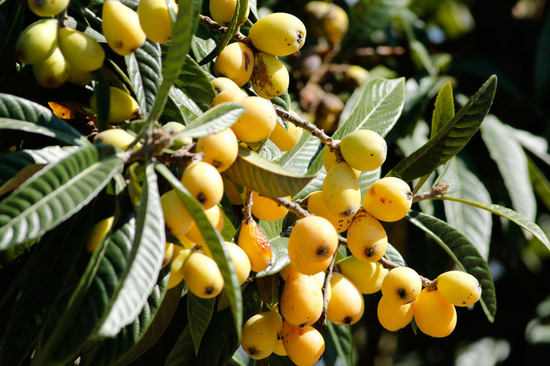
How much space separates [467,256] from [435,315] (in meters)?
0.18

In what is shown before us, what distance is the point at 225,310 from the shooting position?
923 mm

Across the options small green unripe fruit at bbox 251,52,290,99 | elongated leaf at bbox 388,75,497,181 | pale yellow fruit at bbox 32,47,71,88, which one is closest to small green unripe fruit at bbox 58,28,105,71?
pale yellow fruit at bbox 32,47,71,88

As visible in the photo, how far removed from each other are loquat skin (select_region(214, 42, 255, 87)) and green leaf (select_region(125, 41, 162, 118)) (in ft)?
0.32

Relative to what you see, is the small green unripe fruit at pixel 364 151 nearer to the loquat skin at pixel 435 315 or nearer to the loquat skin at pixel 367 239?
the loquat skin at pixel 367 239

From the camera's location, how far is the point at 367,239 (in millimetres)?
785

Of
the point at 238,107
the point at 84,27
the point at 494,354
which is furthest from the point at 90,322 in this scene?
the point at 494,354

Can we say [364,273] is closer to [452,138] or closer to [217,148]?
[452,138]

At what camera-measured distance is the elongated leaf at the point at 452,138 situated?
877mm

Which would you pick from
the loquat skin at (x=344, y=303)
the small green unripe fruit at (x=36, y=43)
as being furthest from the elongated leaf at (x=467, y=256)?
the small green unripe fruit at (x=36, y=43)

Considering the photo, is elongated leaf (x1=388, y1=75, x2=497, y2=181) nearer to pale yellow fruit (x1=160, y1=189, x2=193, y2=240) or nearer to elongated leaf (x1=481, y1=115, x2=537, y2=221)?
pale yellow fruit (x1=160, y1=189, x2=193, y2=240)

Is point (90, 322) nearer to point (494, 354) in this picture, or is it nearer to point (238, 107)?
point (238, 107)

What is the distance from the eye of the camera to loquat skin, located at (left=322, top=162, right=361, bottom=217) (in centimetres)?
75

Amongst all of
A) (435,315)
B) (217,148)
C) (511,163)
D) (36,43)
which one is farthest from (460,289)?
(511,163)

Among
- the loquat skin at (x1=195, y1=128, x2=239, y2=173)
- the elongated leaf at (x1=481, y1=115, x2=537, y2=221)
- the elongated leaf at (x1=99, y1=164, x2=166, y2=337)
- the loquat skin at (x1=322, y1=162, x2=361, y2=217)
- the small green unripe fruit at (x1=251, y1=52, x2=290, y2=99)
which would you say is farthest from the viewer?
the elongated leaf at (x1=481, y1=115, x2=537, y2=221)
